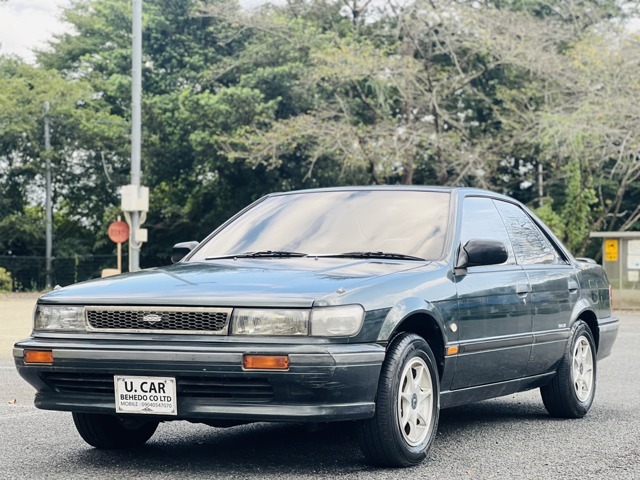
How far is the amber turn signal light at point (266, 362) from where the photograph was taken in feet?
17.3

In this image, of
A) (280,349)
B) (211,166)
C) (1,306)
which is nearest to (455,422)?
(280,349)

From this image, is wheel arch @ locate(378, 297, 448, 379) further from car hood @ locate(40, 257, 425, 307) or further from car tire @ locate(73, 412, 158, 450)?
car tire @ locate(73, 412, 158, 450)

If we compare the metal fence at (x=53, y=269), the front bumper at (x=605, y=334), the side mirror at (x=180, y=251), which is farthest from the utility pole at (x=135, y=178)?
the metal fence at (x=53, y=269)

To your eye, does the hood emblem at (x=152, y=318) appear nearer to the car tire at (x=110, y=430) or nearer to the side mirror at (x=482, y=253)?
the car tire at (x=110, y=430)

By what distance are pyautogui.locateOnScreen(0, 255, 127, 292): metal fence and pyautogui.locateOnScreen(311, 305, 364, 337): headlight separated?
37.5m

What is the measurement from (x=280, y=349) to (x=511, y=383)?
2.51 m

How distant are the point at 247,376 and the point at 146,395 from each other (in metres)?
0.57

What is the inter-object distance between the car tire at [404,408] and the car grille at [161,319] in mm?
911

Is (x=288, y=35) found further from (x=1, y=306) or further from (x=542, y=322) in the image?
(x=542, y=322)

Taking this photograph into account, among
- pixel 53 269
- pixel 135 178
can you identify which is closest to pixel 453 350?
pixel 135 178

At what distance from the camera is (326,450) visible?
6473 mm

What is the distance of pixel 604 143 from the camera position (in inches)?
1224

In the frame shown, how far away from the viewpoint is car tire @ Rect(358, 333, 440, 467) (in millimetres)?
5613

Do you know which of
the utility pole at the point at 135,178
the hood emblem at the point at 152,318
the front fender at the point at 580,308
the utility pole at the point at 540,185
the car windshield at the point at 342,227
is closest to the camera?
the hood emblem at the point at 152,318
